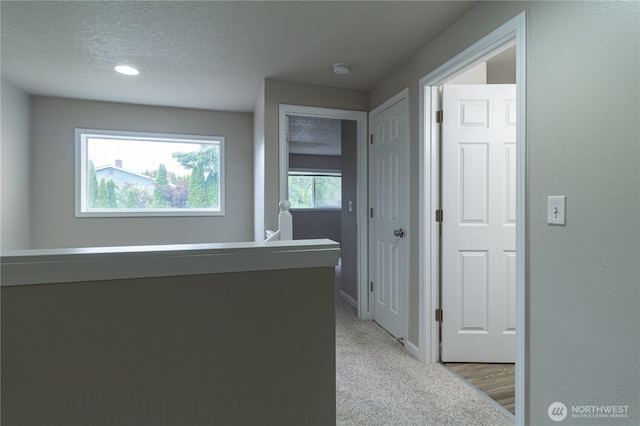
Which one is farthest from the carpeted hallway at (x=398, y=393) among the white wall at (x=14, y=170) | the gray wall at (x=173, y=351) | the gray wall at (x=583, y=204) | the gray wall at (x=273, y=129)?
the white wall at (x=14, y=170)

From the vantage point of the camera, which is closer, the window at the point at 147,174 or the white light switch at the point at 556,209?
the white light switch at the point at 556,209

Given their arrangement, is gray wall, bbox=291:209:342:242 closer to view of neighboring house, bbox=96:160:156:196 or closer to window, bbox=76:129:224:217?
window, bbox=76:129:224:217

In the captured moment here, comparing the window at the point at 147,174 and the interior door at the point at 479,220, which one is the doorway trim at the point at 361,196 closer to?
the interior door at the point at 479,220

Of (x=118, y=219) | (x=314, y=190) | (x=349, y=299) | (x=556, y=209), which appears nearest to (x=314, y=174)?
(x=314, y=190)

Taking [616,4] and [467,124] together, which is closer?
[616,4]

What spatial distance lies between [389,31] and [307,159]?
4.83 meters

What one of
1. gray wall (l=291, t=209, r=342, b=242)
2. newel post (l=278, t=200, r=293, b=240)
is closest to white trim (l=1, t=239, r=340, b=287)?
newel post (l=278, t=200, r=293, b=240)

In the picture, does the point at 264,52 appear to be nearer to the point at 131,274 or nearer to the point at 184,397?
the point at 131,274

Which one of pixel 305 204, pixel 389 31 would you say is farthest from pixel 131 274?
pixel 305 204

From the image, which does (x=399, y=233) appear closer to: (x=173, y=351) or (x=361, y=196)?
(x=361, y=196)

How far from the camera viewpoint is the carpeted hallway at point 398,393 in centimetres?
171

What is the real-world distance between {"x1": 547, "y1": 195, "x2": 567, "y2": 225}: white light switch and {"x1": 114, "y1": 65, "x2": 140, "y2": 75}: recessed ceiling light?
3102 millimetres

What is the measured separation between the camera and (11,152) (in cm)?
294

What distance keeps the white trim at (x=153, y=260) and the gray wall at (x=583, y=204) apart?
1051 mm
